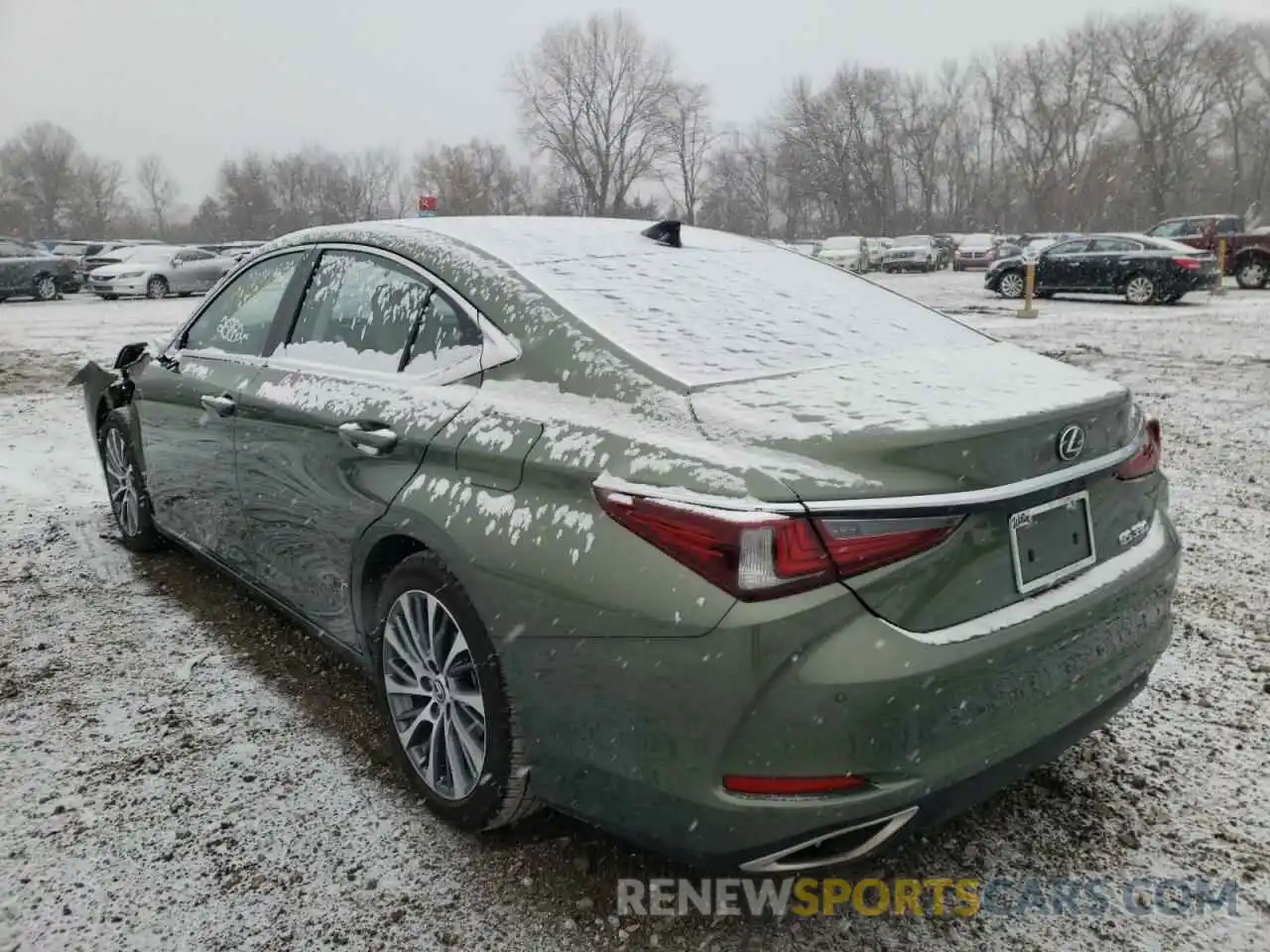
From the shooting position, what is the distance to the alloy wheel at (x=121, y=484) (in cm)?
455

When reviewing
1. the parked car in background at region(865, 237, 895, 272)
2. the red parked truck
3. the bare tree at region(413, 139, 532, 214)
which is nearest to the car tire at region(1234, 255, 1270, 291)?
the red parked truck

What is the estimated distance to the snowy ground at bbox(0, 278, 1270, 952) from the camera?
7.06 ft

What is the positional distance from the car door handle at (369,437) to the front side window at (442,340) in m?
0.19

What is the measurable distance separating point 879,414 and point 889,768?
0.70 metres

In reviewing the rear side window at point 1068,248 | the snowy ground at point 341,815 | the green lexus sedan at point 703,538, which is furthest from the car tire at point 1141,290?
the green lexus sedan at point 703,538

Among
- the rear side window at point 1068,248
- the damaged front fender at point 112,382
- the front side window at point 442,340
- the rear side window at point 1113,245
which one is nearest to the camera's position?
the front side window at point 442,340

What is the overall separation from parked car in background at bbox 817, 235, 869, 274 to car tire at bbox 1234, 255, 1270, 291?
13.3 metres

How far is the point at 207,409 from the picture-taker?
354cm

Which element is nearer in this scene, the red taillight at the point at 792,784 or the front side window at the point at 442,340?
the red taillight at the point at 792,784

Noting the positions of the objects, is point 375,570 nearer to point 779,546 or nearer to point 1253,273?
point 779,546

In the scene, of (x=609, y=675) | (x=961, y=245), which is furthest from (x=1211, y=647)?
(x=961, y=245)

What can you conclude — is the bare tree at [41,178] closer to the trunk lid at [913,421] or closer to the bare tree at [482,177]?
the bare tree at [482,177]

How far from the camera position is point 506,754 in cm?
223

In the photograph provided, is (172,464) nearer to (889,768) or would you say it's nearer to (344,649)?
(344,649)
